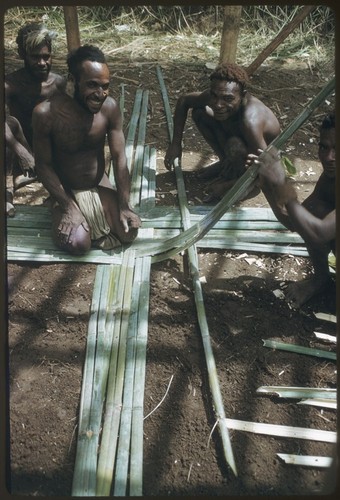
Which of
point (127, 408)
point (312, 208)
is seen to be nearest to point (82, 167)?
point (312, 208)

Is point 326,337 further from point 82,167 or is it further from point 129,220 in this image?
point 82,167

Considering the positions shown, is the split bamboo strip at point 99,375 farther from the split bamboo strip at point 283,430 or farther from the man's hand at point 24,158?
the man's hand at point 24,158

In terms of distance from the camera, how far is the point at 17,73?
4.13m

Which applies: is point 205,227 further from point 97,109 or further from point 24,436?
point 24,436

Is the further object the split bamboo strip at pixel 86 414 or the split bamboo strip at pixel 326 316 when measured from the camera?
the split bamboo strip at pixel 326 316

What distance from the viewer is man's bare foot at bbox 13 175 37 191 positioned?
4172mm

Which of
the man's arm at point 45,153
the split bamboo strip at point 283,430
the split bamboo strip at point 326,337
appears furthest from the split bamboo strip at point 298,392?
the man's arm at point 45,153

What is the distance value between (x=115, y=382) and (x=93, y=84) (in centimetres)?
153

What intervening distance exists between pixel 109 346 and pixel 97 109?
1.29 metres

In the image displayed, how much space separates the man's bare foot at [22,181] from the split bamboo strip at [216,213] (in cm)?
110

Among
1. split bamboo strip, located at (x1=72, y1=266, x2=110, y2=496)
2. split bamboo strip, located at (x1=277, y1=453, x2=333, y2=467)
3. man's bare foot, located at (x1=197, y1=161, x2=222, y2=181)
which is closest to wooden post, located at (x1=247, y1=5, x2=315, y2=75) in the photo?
man's bare foot, located at (x1=197, y1=161, x2=222, y2=181)

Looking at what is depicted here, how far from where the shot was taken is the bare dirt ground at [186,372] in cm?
237

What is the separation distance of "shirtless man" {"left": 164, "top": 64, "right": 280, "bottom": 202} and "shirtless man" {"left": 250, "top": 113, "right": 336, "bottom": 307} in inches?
34.8

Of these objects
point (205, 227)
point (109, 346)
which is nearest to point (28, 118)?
point (205, 227)
